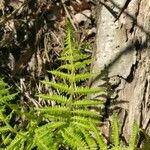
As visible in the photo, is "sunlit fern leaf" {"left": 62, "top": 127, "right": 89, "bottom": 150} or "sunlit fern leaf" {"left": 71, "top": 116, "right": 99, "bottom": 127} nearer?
"sunlit fern leaf" {"left": 62, "top": 127, "right": 89, "bottom": 150}

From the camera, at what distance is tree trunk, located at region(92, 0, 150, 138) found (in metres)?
2.01

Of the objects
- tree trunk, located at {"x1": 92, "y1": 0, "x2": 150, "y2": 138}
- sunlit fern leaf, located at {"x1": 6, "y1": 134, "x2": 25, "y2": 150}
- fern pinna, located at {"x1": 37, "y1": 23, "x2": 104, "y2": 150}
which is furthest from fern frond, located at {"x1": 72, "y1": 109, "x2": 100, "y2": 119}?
sunlit fern leaf, located at {"x1": 6, "y1": 134, "x2": 25, "y2": 150}

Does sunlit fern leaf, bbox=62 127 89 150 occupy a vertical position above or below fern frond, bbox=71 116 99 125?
below

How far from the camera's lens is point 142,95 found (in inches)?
80.8

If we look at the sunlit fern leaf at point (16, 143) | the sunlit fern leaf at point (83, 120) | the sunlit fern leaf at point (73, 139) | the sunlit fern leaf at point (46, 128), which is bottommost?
the sunlit fern leaf at point (16, 143)

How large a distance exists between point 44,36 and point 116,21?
83 centimetres

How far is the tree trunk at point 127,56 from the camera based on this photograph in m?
2.01

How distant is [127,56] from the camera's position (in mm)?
2049

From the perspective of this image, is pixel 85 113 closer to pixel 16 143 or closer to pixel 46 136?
pixel 46 136

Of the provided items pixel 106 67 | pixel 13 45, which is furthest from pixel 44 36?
pixel 106 67

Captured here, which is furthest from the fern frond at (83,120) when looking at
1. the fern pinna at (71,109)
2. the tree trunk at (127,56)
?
the tree trunk at (127,56)

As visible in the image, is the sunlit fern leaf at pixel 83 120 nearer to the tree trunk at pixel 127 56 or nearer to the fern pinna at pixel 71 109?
the fern pinna at pixel 71 109

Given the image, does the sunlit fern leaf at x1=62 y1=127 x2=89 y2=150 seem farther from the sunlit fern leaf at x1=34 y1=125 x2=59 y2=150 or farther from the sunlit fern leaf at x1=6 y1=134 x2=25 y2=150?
the sunlit fern leaf at x1=6 y1=134 x2=25 y2=150

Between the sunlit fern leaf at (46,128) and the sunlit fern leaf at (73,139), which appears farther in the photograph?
the sunlit fern leaf at (46,128)
